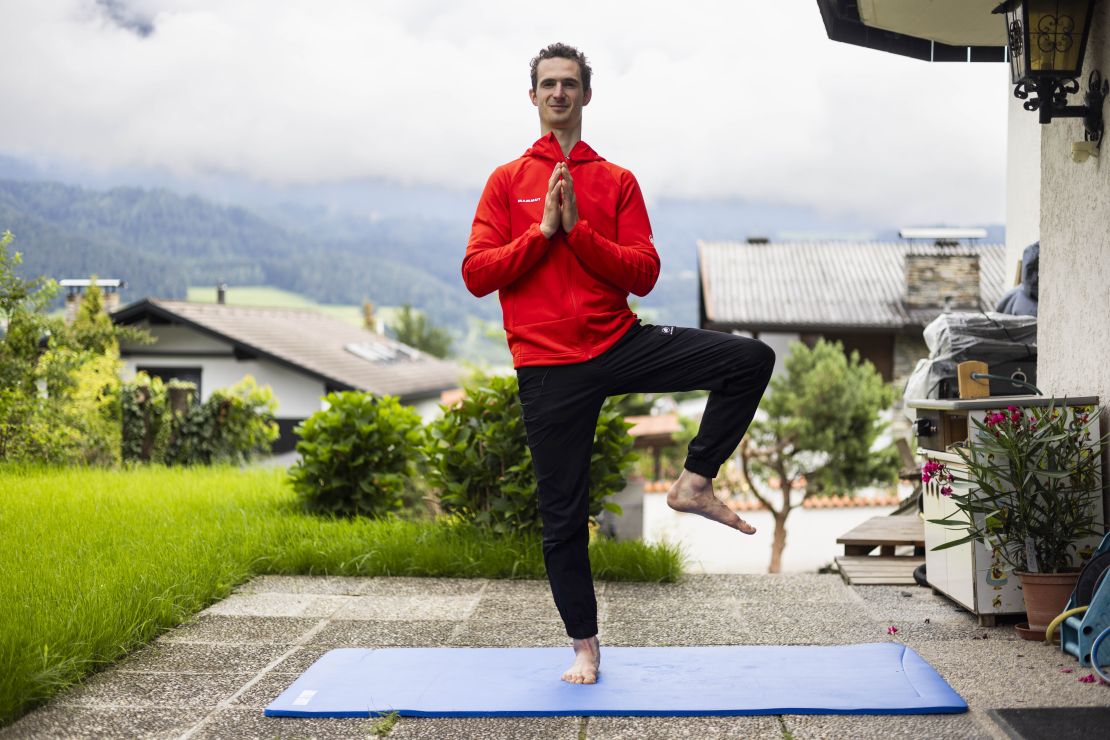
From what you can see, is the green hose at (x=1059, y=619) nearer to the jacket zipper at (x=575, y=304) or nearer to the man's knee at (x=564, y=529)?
the man's knee at (x=564, y=529)

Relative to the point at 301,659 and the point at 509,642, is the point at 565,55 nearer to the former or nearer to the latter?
the point at 509,642

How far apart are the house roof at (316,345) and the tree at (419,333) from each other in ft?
98.8

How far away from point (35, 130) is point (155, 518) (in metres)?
83.9

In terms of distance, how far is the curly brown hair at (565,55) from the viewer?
310 cm

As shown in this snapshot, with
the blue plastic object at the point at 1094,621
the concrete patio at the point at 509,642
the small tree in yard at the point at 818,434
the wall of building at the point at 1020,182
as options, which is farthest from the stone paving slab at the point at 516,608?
the small tree in yard at the point at 818,434

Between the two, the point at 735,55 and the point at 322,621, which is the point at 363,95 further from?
the point at 322,621

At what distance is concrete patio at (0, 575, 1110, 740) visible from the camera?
2594 millimetres

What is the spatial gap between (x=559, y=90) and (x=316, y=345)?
2184cm

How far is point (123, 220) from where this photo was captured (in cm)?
4128

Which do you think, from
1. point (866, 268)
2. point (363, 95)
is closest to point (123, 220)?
point (866, 268)

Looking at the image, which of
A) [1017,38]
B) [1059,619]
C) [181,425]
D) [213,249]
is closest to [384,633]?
[1059,619]

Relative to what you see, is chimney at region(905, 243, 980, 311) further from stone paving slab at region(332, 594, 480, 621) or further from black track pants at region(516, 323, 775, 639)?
black track pants at region(516, 323, 775, 639)

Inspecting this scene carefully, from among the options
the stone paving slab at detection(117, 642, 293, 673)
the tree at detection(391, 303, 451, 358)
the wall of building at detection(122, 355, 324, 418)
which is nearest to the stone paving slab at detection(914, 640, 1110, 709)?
the stone paving slab at detection(117, 642, 293, 673)

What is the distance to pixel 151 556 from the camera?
4.27 metres
